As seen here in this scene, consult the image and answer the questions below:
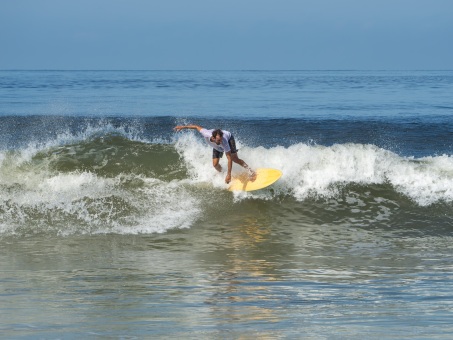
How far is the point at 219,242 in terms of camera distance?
35.8 ft

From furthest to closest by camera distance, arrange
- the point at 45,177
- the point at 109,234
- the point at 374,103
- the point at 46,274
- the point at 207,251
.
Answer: the point at 374,103, the point at 45,177, the point at 109,234, the point at 207,251, the point at 46,274

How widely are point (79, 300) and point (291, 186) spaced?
786cm

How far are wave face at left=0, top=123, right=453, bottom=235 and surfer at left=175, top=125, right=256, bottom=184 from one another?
0.47 metres

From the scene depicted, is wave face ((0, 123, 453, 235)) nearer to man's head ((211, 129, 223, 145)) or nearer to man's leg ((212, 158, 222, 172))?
man's leg ((212, 158, 222, 172))

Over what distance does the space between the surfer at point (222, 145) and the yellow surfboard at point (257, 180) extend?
0.12m

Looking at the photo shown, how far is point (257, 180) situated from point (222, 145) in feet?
3.43

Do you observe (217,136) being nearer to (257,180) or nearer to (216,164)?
Answer: (216,164)

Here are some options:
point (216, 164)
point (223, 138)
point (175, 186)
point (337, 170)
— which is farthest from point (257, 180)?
point (337, 170)

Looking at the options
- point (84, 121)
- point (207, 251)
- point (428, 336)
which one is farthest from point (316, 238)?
point (84, 121)

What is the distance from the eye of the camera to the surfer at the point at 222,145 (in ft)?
43.3

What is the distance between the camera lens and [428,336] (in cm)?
576

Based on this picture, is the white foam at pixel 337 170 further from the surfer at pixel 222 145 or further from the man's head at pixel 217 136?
the man's head at pixel 217 136

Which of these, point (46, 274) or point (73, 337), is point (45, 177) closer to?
point (46, 274)

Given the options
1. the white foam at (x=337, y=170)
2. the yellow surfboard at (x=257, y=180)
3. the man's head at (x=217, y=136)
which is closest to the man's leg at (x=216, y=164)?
the white foam at (x=337, y=170)
